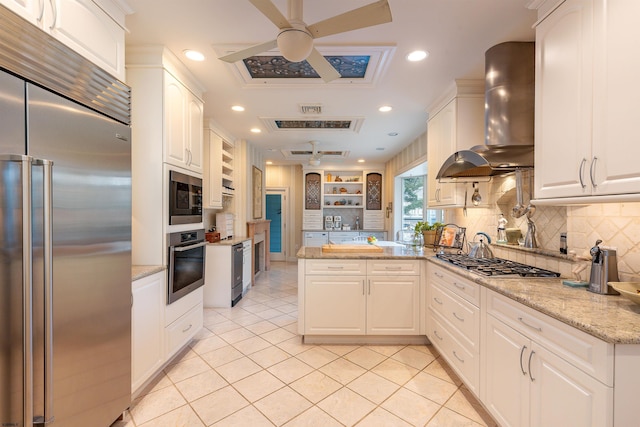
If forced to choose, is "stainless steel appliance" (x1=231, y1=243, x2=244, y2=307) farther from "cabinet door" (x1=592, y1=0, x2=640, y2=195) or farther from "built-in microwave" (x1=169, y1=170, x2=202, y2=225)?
"cabinet door" (x1=592, y1=0, x2=640, y2=195)

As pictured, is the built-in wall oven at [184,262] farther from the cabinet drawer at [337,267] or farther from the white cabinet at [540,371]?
the white cabinet at [540,371]

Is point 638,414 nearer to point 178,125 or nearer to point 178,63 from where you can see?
point 178,125

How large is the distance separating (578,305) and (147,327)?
8.37ft

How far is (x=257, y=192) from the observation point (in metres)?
5.52

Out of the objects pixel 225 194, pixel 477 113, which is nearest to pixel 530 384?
pixel 477 113

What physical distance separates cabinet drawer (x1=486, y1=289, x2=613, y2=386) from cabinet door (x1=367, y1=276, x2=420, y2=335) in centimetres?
112

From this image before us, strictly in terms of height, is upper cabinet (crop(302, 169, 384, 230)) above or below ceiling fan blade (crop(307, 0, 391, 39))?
below

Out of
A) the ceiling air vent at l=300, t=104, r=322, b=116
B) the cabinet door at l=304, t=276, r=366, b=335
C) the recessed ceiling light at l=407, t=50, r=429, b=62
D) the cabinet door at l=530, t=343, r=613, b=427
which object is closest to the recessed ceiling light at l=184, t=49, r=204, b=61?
the ceiling air vent at l=300, t=104, r=322, b=116

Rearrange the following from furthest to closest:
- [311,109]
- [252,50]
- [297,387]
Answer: [311,109], [297,387], [252,50]

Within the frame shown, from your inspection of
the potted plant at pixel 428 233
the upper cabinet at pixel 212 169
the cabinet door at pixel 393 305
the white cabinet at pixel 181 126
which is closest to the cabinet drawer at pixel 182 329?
the white cabinet at pixel 181 126

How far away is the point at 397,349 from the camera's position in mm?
2686

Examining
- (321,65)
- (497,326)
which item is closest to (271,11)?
(321,65)

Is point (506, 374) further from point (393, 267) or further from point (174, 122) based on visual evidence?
point (174, 122)

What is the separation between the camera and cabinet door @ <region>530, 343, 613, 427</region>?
1.00 meters
